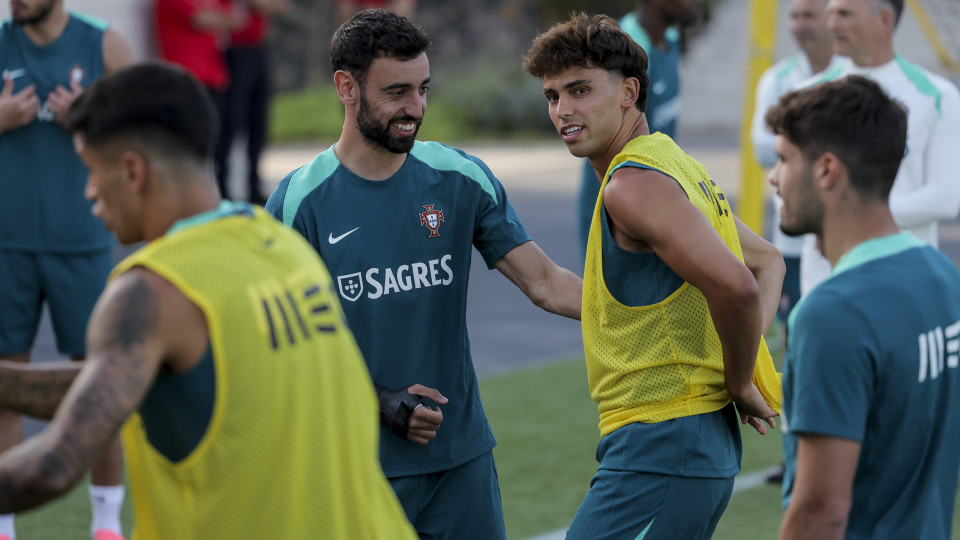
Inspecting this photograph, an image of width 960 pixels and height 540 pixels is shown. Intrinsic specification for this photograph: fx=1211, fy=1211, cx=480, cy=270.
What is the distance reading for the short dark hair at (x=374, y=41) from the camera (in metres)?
4.06

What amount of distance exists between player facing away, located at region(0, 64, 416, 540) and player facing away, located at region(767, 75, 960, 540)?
3.28 feet

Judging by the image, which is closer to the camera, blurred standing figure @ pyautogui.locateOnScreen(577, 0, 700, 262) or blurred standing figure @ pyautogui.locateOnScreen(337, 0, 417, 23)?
blurred standing figure @ pyautogui.locateOnScreen(577, 0, 700, 262)

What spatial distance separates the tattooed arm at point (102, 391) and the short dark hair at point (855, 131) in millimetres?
1468

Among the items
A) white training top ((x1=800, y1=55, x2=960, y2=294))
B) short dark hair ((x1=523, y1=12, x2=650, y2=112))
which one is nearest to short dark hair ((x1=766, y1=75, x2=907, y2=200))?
short dark hair ((x1=523, y1=12, x2=650, y2=112))

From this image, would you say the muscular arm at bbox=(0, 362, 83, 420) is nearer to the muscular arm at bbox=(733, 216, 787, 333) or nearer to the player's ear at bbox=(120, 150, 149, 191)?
the player's ear at bbox=(120, 150, 149, 191)

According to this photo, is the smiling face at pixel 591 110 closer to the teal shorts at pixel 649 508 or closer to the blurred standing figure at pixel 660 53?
the teal shorts at pixel 649 508

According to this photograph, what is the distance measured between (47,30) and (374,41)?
2.80 metres

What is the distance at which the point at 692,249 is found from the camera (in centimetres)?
343

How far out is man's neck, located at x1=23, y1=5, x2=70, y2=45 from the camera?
612 centimetres

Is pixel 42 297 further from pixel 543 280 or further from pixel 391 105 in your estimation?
pixel 543 280

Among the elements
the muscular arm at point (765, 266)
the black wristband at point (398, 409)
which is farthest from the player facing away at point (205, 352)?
the muscular arm at point (765, 266)

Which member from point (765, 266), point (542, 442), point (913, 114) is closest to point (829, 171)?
point (765, 266)

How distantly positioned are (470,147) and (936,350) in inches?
782

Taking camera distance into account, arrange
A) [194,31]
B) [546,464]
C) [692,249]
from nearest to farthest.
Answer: [692,249] < [546,464] < [194,31]
